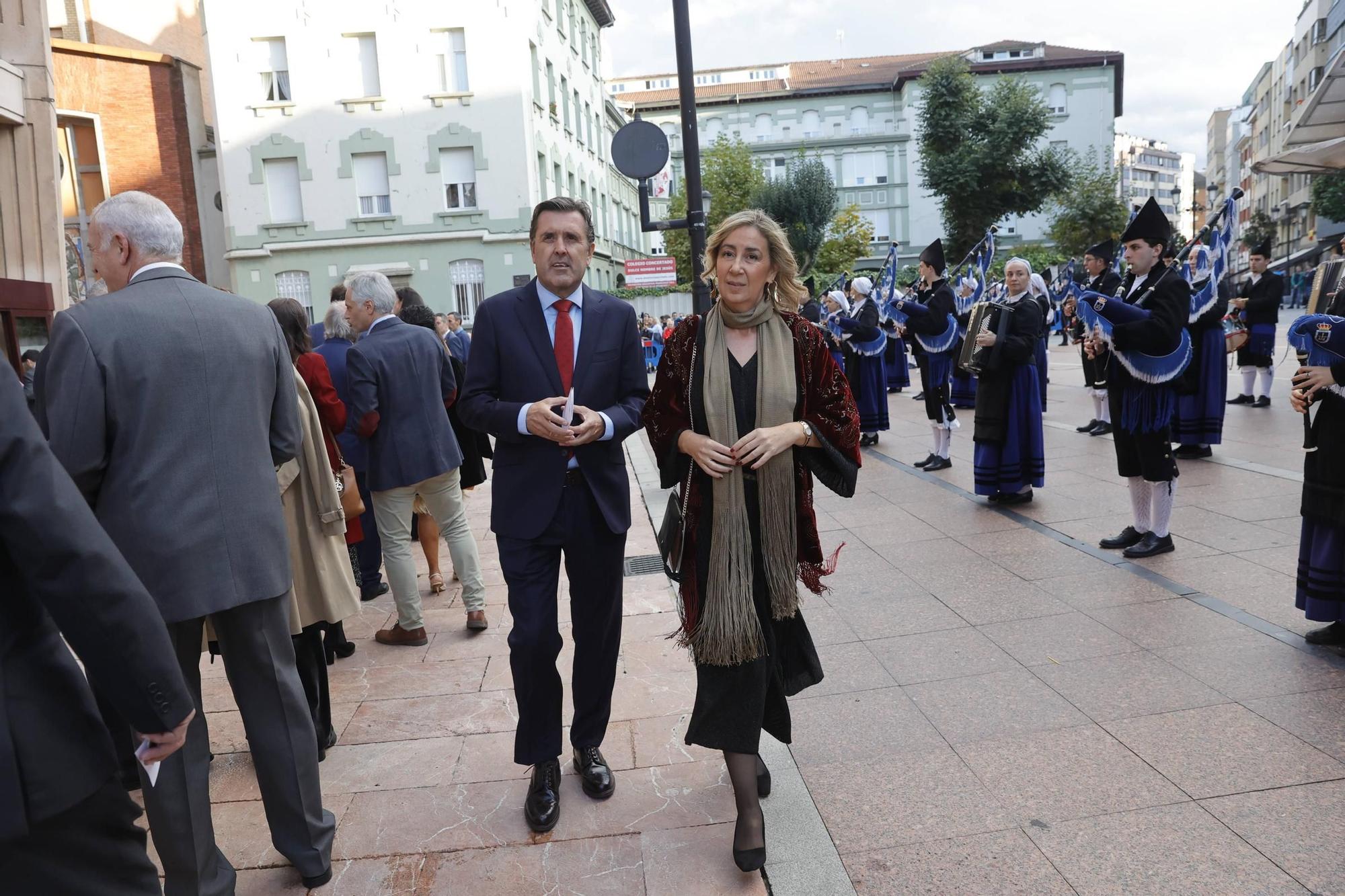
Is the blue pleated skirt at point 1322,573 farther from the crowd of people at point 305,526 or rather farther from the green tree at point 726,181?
the green tree at point 726,181

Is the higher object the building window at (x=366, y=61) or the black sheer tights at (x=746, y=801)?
the building window at (x=366, y=61)

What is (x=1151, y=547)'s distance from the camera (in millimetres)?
6000

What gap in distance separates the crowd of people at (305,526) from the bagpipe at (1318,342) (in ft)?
0.20

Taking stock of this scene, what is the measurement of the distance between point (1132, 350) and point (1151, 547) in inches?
48.0

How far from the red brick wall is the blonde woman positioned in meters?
24.2

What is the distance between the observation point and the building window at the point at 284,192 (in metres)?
28.5

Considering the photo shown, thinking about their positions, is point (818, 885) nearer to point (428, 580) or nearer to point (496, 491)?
→ point (496, 491)

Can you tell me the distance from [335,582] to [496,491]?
106 centimetres

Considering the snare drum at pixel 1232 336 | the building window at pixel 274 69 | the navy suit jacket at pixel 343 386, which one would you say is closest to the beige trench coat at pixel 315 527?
the navy suit jacket at pixel 343 386

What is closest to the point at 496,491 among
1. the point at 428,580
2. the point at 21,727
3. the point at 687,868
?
the point at 687,868

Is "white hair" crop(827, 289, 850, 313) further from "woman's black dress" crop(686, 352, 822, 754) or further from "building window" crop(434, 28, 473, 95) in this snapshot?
"building window" crop(434, 28, 473, 95)

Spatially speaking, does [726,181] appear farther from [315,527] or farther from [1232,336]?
[315,527]

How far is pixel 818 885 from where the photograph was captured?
2842 millimetres

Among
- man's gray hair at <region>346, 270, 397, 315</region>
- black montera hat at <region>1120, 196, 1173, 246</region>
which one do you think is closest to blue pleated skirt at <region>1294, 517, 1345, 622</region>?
black montera hat at <region>1120, 196, 1173, 246</region>
